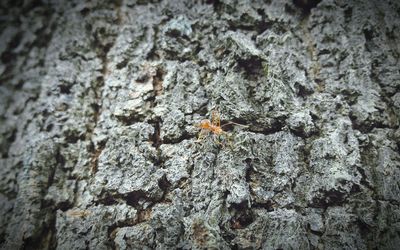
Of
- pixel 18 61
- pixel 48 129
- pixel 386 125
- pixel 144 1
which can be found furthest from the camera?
pixel 18 61

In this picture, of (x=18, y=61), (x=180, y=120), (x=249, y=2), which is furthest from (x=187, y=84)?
(x=18, y=61)

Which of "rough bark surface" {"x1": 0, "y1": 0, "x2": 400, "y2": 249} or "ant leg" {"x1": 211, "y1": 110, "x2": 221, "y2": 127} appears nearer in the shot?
"rough bark surface" {"x1": 0, "y1": 0, "x2": 400, "y2": 249}

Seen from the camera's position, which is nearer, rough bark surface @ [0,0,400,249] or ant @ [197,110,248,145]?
rough bark surface @ [0,0,400,249]

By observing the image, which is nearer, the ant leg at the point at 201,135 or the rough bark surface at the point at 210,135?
the rough bark surface at the point at 210,135

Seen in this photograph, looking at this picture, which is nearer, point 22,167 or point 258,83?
point 258,83

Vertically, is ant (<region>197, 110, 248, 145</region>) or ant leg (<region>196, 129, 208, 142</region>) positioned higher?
ant (<region>197, 110, 248, 145</region>)

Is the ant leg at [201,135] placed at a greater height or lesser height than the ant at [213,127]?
lesser

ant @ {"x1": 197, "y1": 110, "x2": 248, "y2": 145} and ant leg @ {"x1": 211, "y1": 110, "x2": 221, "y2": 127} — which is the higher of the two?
ant leg @ {"x1": 211, "y1": 110, "x2": 221, "y2": 127}

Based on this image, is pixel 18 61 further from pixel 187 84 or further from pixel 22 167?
pixel 187 84
